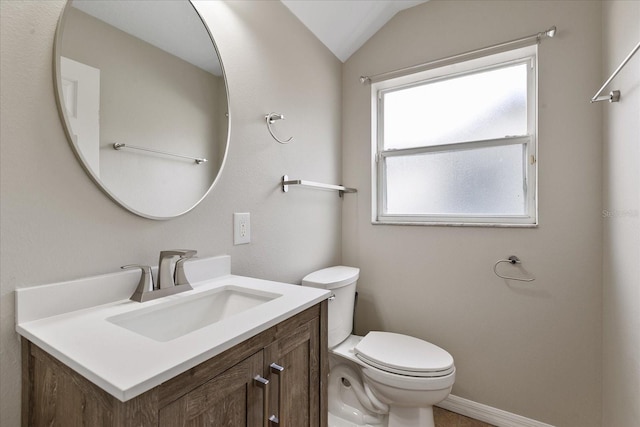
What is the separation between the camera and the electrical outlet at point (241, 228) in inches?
48.3

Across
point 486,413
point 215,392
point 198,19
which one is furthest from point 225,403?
point 486,413

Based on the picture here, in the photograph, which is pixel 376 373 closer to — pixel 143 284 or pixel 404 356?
pixel 404 356

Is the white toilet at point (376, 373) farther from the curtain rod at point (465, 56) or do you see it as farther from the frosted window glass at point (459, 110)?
the curtain rod at point (465, 56)

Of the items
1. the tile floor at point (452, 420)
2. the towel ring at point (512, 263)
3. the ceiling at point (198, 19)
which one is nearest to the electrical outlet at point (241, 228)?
the ceiling at point (198, 19)

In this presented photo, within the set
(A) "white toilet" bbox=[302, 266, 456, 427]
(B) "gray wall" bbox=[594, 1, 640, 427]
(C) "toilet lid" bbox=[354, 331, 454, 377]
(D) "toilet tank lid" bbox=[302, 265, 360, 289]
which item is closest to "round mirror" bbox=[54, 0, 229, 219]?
(D) "toilet tank lid" bbox=[302, 265, 360, 289]

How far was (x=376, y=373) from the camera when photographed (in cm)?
136

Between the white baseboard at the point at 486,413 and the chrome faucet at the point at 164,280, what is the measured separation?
66.6 inches

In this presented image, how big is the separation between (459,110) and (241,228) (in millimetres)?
1545

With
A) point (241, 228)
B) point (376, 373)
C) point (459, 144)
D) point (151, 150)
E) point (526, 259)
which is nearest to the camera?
point (151, 150)

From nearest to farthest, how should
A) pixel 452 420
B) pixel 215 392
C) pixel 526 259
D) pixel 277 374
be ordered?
pixel 215 392
pixel 277 374
pixel 526 259
pixel 452 420

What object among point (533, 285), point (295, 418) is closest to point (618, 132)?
point (533, 285)

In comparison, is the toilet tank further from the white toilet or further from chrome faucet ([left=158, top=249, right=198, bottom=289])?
chrome faucet ([left=158, top=249, right=198, bottom=289])

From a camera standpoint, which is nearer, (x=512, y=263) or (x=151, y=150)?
(x=151, y=150)

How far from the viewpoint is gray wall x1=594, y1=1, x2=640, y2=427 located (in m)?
0.99
